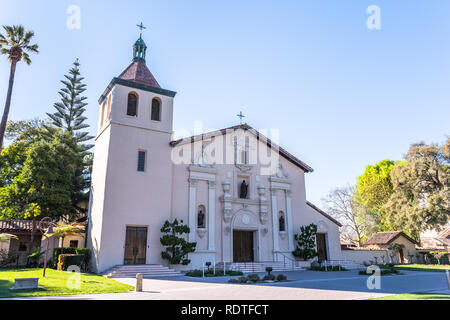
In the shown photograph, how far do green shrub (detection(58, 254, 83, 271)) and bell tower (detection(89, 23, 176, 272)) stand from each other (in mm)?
907

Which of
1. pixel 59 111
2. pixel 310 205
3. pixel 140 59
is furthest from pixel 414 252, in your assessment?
pixel 59 111

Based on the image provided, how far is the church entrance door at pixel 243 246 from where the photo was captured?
2244 cm

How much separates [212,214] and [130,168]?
20.5 feet

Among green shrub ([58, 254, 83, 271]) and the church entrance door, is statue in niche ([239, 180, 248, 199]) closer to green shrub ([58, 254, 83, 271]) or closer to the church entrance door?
the church entrance door

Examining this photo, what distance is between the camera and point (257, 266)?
21.3 m

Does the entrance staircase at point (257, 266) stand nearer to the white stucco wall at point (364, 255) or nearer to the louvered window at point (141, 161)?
the white stucco wall at point (364, 255)

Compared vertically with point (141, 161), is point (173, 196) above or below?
below

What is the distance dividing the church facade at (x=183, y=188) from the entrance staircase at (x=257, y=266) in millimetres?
672

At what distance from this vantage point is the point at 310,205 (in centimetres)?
2628

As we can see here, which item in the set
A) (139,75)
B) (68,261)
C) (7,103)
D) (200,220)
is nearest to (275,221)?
(200,220)

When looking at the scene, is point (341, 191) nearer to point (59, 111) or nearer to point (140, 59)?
point (140, 59)

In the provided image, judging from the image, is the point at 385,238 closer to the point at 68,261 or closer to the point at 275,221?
the point at 275,221

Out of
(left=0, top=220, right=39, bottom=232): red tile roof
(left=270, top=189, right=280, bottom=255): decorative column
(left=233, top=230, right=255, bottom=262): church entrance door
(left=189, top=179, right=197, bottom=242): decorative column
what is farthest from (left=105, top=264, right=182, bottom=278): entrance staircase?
(left=0, top=220, right=39, bottom=232): red tile roof

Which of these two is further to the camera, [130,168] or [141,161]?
[141,161]
